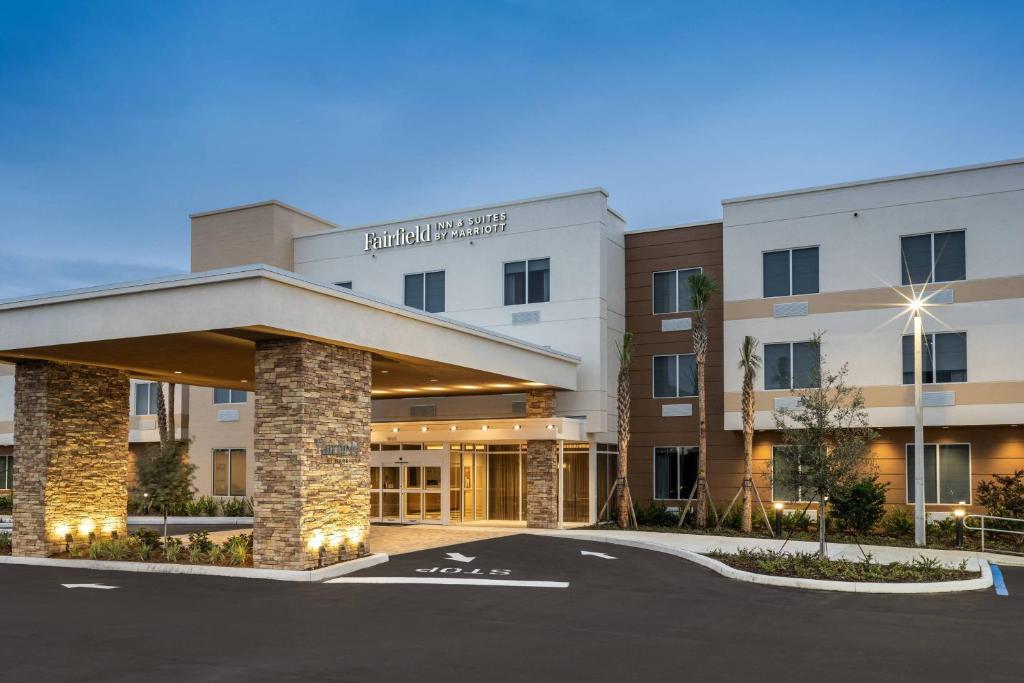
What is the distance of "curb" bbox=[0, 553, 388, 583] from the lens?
676 inches

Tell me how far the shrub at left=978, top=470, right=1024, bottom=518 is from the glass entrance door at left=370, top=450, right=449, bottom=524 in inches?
572

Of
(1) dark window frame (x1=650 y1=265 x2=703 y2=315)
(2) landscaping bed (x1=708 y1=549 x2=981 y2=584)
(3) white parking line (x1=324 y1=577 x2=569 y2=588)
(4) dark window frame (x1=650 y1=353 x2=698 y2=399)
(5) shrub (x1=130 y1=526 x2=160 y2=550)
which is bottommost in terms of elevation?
(3) white parking line (x1=324 y1=577 x2=569 y2=588)

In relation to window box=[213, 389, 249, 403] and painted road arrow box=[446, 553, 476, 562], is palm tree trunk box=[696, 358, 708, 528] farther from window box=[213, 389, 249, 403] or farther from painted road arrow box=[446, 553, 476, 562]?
window box=[213, 389, 249, 403]

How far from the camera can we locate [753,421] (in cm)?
2639

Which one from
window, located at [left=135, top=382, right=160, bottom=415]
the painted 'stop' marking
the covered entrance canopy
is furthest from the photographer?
window, located at [left=135, top=382, right=160, bottom=415]

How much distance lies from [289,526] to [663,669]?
9.23 metres

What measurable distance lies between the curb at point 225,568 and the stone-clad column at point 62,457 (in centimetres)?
83

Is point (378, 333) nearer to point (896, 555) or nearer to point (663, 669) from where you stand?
point (663, 669)

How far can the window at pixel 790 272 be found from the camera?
27.4 metres

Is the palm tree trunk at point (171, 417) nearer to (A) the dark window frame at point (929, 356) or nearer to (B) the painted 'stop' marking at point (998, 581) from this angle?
(A) the dark window frame at point (929, 356)

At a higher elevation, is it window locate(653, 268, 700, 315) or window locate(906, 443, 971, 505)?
window locate(653, 268, 700, 315)

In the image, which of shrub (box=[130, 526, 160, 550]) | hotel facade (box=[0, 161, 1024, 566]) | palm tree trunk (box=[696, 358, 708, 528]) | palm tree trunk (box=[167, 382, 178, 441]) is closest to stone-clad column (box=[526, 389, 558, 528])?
hotel facade (box=[0, 161, 1024, 566])

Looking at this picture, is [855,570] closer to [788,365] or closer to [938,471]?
[938,471]

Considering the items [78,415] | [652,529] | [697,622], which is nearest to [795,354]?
[652,529]
